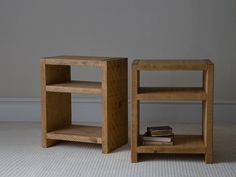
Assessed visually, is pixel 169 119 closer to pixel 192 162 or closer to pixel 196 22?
pixel 196 22

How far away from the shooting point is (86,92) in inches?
90.4

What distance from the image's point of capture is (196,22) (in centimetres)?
300

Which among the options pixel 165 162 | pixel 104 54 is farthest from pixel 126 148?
pixel 104 54

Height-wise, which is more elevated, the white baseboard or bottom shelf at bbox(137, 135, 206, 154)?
the white baseboard

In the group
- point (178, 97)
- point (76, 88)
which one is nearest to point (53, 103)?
point (76, 88)

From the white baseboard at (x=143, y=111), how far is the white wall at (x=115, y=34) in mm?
42

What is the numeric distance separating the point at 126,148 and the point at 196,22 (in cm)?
106

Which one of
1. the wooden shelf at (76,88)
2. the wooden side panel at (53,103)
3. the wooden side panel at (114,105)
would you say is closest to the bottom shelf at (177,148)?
the wooden side panel at (114,105)

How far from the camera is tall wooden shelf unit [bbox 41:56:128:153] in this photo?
2.29 m

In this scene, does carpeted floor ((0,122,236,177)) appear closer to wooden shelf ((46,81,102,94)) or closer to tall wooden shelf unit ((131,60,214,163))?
tall wooden shelf unit ((131,60,214,163))

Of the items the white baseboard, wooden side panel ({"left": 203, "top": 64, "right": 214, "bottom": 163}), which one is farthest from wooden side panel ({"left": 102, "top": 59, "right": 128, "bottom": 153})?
the white baseboard

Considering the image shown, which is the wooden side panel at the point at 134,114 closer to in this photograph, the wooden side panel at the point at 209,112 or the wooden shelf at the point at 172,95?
the wooden shelf at the point at 172,95

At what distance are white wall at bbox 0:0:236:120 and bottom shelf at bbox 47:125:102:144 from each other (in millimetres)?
687

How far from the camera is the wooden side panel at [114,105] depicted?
7.48 feet
